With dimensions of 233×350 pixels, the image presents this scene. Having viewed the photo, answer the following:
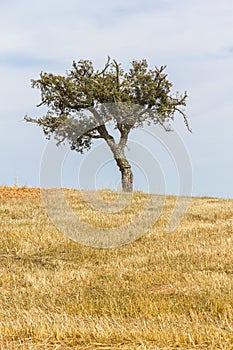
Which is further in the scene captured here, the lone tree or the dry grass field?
the lone tree

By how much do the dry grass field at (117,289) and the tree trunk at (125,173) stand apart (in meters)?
10.8

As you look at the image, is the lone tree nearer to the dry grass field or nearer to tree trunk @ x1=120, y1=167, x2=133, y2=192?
tree trunk @ x1=120, y1=167, x2=133, y2=192

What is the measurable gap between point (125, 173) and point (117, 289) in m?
19.6

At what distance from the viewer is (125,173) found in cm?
2894

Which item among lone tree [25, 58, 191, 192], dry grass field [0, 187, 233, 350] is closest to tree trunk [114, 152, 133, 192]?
lone tree [25, 58, 191, 192]

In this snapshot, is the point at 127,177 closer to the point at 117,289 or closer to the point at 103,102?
the point at 103,102

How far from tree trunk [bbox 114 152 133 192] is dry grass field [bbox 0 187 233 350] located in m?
10.8

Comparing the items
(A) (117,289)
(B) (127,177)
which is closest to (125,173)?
(B) (127,177)

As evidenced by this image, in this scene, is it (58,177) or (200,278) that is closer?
(200,278)

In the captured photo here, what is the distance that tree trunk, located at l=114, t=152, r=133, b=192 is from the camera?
2869cm

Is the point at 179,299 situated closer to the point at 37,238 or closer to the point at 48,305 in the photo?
the point at 48,305

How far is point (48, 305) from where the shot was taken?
834 cm

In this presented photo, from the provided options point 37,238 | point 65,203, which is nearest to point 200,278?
point 37,238

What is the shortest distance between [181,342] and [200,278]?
3879 millimetres
